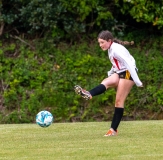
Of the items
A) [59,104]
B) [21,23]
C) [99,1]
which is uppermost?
[99,1]

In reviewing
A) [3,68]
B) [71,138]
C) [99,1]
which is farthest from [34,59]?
[71,138]

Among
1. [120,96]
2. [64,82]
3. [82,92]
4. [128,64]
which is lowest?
[64,82]

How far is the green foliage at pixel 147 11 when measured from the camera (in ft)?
59.8

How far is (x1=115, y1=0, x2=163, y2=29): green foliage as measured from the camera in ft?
59.8

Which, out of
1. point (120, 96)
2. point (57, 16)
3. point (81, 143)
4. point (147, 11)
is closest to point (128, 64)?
point (120, 96)

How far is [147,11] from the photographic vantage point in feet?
60.1

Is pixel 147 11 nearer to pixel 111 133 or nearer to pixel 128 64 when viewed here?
pixel 128 64

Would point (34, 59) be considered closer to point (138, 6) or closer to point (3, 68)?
point (3, 68)

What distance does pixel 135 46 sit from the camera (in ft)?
64.9

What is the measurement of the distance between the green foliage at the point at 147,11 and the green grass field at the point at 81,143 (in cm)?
585

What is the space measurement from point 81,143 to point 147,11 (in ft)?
30.2

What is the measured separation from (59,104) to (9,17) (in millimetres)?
3065

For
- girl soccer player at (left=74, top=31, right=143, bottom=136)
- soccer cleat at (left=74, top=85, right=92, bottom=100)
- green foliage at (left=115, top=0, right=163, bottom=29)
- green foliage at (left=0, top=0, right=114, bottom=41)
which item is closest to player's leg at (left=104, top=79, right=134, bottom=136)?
girl soccer player at (left=74, top=31, right=143, bottom=136)

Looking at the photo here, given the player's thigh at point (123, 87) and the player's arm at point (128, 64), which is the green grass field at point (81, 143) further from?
the player's arm at point (128, 64)
